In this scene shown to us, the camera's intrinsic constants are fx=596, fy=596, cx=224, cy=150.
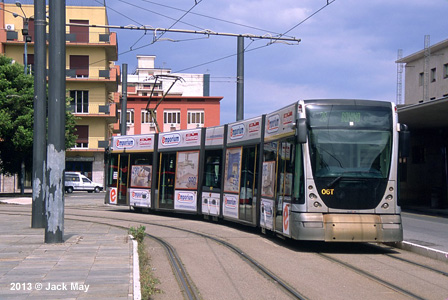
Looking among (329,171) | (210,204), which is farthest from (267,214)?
(210,204)

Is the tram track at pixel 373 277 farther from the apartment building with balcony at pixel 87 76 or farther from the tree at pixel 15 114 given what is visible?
the apartment building with balcony at pixel 87 76

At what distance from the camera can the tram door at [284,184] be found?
492 inches

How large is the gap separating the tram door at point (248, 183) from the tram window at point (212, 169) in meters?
1.85

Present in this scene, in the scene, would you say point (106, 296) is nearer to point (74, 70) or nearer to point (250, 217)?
point (250, 217)

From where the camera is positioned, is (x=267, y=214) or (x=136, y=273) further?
(x=267, y=214)

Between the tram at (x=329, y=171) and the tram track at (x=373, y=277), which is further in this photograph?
the tram at (x=329, y=171)

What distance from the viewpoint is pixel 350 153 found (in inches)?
Result: 472

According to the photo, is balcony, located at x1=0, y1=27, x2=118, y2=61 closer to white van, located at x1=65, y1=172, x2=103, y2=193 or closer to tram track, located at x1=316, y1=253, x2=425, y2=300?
white van, located at x1=65, y1=172, x2=103, y2=193

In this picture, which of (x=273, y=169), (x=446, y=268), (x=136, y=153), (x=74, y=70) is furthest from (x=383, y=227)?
(x=74, y=70)

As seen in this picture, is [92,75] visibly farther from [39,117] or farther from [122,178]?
[39,117]

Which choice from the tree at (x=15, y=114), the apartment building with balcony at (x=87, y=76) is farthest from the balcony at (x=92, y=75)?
the tree at (x=15, y=114)

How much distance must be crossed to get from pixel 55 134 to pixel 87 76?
151 feet

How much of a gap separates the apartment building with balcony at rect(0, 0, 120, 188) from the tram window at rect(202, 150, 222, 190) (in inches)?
1499

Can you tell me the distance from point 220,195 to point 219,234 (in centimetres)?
240
